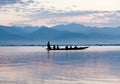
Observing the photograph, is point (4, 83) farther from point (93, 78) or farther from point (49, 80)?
point (93, 78)

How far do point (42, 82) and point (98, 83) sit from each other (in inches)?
192

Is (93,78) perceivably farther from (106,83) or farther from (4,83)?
(4,83)

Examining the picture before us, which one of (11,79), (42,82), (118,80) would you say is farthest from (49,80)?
(118,80)

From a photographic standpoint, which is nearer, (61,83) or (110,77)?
(61,83)

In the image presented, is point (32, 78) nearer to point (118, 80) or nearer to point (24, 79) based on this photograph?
point (24, 79)

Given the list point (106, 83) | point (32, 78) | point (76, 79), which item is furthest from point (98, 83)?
point (32, 78)

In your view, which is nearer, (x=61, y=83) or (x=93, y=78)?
(x=61, y=83)

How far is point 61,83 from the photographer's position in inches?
1235

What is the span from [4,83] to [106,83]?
8763 millimetres

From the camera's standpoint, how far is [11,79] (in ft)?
112

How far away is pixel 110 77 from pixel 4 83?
10.4m

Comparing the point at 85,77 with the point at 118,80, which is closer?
the point at 118,80

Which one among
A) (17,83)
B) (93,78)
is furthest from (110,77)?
(17,83)

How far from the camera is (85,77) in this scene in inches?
1399
